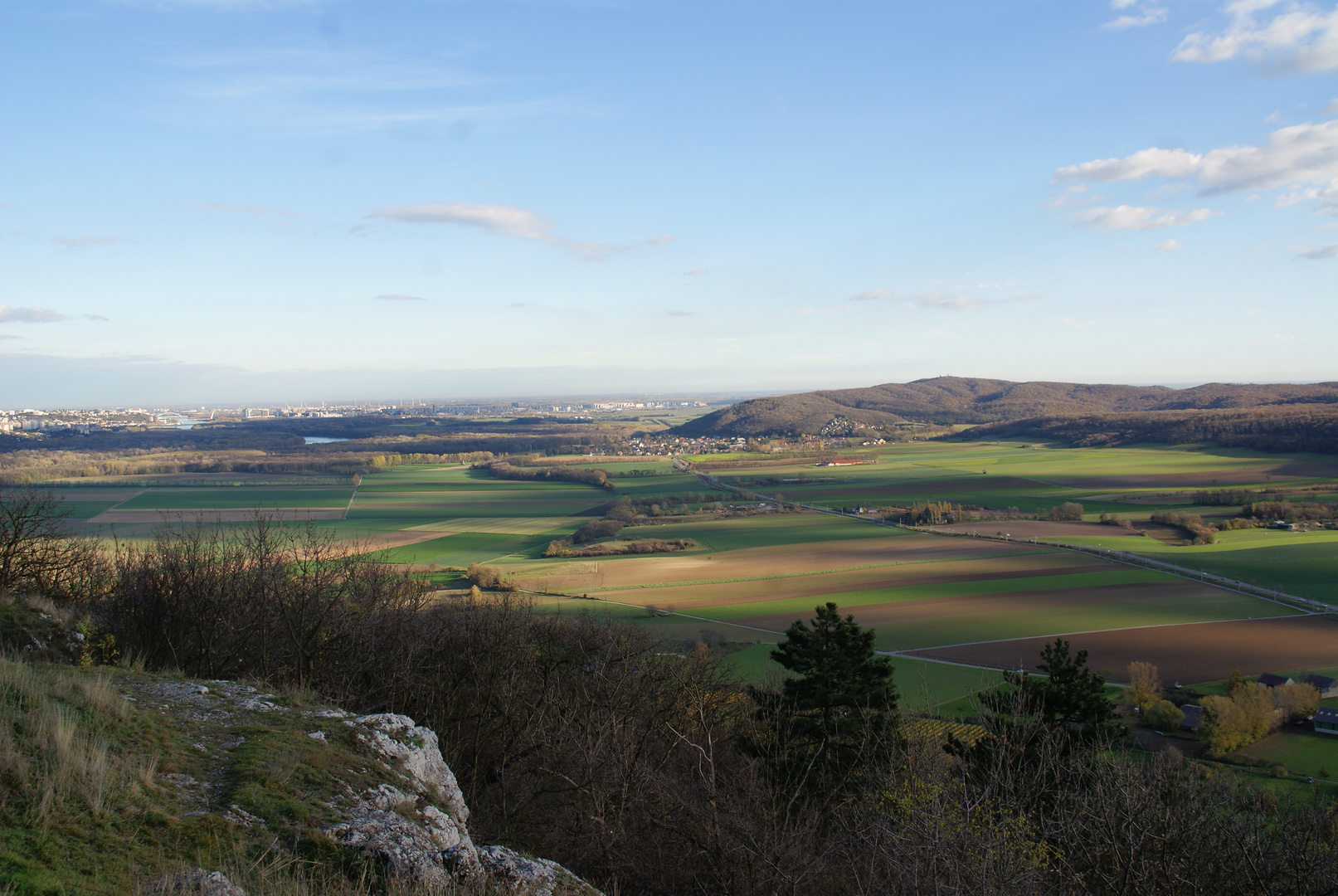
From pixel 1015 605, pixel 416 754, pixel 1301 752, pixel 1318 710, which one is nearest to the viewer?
pixel 416 754

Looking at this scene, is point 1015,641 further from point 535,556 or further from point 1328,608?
point 535,556

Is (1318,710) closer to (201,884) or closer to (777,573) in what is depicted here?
(777,573)

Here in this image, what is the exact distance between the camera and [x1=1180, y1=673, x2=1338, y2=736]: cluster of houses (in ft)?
79.3

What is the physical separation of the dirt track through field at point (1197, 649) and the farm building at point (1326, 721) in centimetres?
463

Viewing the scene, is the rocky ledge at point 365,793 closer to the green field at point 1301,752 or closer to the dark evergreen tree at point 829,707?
the dark evergreen tree at point 829,707

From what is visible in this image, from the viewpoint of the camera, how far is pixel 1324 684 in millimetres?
27312

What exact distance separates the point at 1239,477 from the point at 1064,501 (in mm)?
21371

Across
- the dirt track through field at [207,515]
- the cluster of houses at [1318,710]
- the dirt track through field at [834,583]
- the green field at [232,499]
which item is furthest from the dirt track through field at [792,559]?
the green field at [232,499]

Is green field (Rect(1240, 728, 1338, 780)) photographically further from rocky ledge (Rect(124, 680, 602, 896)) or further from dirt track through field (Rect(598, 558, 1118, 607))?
rocky ledge (Rect(124, 680, 602, 896))

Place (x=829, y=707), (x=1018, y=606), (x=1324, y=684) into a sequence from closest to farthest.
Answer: (x=829, y=707), (x=1324, y=684), (x=1018, y=606)

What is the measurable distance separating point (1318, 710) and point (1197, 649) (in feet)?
27.4

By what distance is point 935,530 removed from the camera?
65062 millimetres

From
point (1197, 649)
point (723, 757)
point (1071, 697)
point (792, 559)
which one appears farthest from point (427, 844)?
point (792, 559)

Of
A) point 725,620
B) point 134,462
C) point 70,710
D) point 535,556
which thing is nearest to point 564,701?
point 70,710
